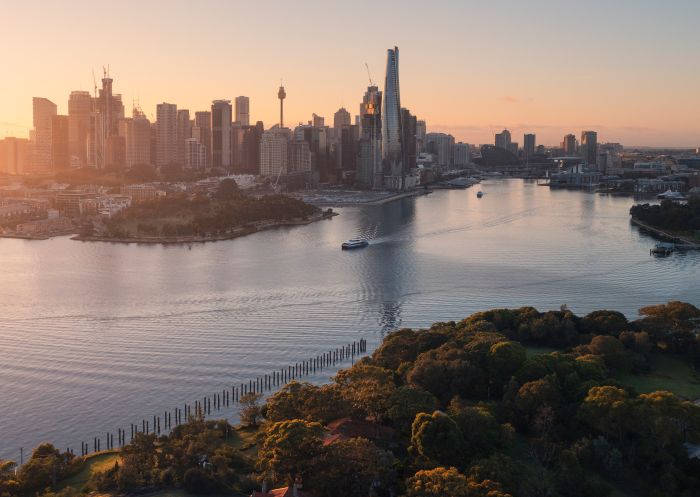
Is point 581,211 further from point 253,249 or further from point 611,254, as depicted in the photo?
point 253,249

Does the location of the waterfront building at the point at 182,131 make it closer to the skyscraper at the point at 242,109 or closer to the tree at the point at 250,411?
the skyscraper at the point at 242,109

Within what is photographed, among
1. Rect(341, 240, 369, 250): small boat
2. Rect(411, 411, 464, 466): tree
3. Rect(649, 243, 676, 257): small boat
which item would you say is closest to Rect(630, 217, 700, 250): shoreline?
Rect(649, 243, 676, 257): small boat

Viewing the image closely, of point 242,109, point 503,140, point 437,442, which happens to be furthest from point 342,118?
point 437,442

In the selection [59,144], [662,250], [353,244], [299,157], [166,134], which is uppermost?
[166,134]

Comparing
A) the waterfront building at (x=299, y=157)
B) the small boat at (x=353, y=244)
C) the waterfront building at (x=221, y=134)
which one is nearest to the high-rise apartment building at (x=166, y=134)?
the waterfront building at (x=221, y=134)

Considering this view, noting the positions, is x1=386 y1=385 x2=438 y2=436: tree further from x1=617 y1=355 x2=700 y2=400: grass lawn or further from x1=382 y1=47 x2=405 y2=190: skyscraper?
x1=382 y1=47 x2=405 y2=190: skyscraper

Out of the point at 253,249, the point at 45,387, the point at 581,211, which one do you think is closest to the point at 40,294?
the point at 45,387

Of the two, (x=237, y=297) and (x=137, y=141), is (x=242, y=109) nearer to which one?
(x=137, y=141)
